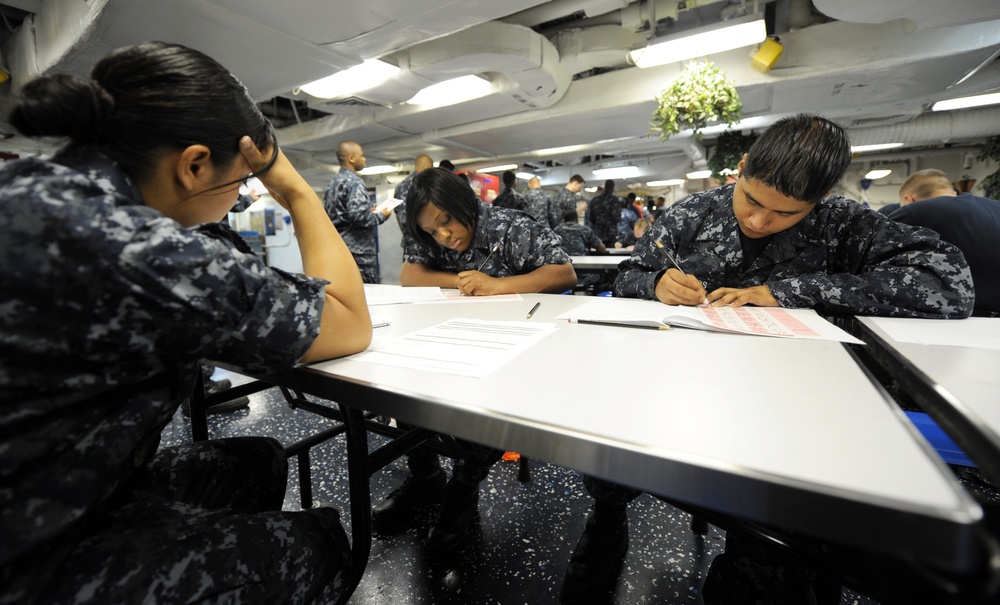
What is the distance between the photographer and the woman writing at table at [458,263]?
4.25ft

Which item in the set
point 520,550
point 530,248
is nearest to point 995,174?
point 530,248

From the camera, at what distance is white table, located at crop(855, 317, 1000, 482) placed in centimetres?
41

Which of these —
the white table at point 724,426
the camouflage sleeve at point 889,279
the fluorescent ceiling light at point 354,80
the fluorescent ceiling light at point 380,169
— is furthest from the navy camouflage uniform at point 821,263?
the fluorescent ceiling light at point 380,169

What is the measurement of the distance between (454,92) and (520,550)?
4.59m

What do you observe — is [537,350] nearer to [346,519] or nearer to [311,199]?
[311,199]

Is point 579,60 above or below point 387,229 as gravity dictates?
above

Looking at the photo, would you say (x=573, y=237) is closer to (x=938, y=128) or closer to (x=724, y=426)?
(x=724, y=426)

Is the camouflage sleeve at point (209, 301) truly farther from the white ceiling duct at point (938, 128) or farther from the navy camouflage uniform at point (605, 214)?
the white ceiling duct at point (938, 128)

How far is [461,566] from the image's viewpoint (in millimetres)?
1196

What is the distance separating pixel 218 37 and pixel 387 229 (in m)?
4.02

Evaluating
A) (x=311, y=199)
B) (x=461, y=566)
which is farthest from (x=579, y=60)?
(x=461, y=566)

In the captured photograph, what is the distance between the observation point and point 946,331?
860 mm

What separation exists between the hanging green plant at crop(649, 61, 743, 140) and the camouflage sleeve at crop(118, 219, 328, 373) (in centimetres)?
343

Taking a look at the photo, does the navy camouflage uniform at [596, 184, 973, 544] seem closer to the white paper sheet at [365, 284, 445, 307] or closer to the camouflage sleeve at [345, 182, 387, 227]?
the white paper sheet at [365, 284, 445, 307]
